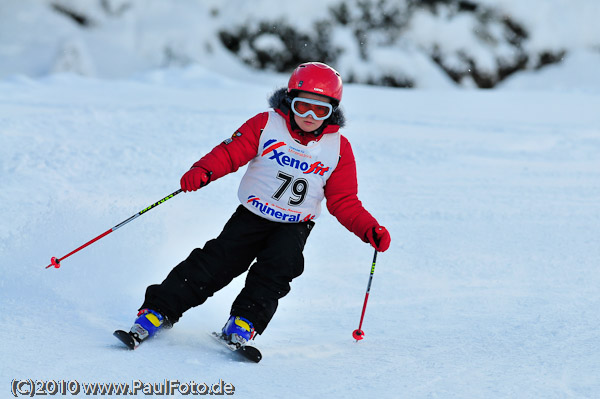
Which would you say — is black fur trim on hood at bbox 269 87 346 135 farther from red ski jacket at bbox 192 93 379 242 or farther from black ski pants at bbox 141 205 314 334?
black ski pants at bbox 141 205 314 334

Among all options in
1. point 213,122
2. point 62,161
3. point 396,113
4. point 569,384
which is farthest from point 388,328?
point 396,113

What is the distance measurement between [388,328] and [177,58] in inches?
485

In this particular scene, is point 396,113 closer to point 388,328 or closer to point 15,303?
point 388,328

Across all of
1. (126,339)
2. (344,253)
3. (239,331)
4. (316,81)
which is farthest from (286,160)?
(344,253)

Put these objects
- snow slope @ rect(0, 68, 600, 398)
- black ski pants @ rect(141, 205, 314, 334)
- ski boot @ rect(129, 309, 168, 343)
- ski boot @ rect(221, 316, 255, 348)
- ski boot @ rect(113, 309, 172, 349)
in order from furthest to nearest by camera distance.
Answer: black ski pants @ rect(141, 205, 314, 334)
ski boot @ rect(221, 316, 255, 348)
ski boot @ rect(129, 309, 168, 343)
ski boot @ rect(113, 309, 172, 349)
snow slope @ rect(0, 68, 600, 398)

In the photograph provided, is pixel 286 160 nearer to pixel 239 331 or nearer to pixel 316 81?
pixel 316 81

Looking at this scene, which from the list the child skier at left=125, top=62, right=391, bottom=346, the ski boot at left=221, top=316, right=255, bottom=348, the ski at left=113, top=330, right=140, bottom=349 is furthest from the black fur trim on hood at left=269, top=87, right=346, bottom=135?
the ski at left=113, top=330, right=140, bottom=349

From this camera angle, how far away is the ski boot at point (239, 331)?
2.91 m

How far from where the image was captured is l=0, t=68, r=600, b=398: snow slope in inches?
101

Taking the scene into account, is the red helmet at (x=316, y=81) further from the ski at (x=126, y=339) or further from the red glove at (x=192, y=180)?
the ski at (x=126, y=339)

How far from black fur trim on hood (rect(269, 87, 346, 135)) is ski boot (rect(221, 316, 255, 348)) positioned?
0.96 meters

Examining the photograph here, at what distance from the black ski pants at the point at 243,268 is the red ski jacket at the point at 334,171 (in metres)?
0.22

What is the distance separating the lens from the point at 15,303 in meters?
3.13

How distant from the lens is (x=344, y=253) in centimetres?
498
